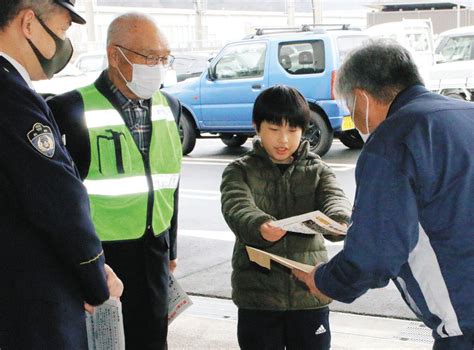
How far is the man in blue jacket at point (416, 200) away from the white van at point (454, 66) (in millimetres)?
9153

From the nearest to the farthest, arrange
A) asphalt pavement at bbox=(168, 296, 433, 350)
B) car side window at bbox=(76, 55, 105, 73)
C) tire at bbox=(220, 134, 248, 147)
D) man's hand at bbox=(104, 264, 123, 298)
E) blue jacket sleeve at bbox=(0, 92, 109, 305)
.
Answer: blue jacket sleeve at bbox=(0, 92, 109, 305), man's hand at bbox=(104, 264, 123, 298), asphalt pavement at bbox=(168, 296, 433, 350), tire at bbox=(220, 134, 248, 147), car side window at bbox=(76, 55, 105, 73)

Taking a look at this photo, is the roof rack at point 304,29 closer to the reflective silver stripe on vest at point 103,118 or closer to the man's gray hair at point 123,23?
the man's gray hair at point 123,23

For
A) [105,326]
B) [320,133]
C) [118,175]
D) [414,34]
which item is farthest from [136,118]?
[414,34]

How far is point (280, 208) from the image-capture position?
2.94 meters

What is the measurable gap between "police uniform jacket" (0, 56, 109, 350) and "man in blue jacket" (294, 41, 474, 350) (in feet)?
2.51

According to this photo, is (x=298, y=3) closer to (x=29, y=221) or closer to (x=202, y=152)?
(x=202, y=152)

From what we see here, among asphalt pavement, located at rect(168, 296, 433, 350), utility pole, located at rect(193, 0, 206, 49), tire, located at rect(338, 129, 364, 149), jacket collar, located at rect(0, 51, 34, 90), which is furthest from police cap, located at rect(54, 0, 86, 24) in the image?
utility pole, located at rect(193, 0, 206, 49)

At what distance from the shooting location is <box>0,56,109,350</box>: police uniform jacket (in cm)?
201

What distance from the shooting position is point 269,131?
9.68ft

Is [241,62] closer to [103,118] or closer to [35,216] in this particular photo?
[103,118]

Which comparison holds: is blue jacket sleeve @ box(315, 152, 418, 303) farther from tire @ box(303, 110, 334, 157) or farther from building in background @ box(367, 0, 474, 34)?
building in background @ box(367, 0, 474, 34)

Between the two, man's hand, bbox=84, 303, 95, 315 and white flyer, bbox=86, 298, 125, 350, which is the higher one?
man's hand, bbox=84, 303, 95, 315

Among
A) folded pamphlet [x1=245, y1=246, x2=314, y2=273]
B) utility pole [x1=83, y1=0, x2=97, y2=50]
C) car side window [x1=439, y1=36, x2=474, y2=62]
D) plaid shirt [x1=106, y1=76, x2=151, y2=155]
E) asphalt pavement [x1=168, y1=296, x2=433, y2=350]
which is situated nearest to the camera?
folded pamphlet [x1=245, y1=246, x2=314, y2=273]

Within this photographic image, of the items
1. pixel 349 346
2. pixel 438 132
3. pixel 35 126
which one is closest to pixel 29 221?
pixel 35 126
